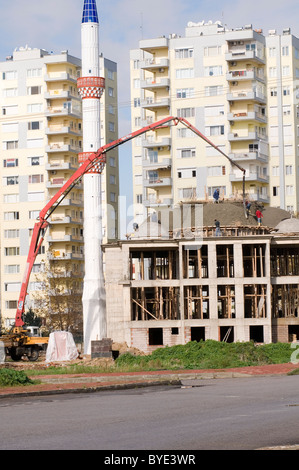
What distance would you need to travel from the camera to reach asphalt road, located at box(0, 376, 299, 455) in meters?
16.0

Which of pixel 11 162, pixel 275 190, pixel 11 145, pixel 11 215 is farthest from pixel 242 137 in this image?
pixel 11 215

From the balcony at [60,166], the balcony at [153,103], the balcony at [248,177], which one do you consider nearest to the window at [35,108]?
the balcony at [60,166]

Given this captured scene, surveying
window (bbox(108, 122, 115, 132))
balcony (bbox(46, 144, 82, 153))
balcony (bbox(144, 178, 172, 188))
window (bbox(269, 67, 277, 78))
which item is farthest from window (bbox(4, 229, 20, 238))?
window (bbox(269, 67, 277, 78))

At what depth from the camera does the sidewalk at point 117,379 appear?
31.4 meters

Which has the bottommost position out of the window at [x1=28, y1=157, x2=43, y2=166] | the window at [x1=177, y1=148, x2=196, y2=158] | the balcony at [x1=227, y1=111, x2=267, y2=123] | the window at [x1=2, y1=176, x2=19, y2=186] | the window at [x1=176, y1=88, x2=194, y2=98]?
the window at [x1=2, y1=176, x2=19, y2=186]

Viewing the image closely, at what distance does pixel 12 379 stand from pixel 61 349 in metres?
23.7

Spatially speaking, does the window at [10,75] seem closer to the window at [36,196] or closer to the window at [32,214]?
the window at [36,196]

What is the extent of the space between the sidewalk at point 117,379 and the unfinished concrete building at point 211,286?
25859mm

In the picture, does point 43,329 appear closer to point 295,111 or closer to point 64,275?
point 64,275

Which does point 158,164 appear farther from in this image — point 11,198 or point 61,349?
point 61,349

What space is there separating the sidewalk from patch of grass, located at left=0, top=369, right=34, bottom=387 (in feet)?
2.11

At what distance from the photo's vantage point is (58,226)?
10931cm

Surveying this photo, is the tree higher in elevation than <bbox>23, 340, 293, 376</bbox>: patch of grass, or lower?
higher

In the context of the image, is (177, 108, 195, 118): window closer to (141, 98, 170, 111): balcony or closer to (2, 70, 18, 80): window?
(141, 98, 170, 111): balcony
